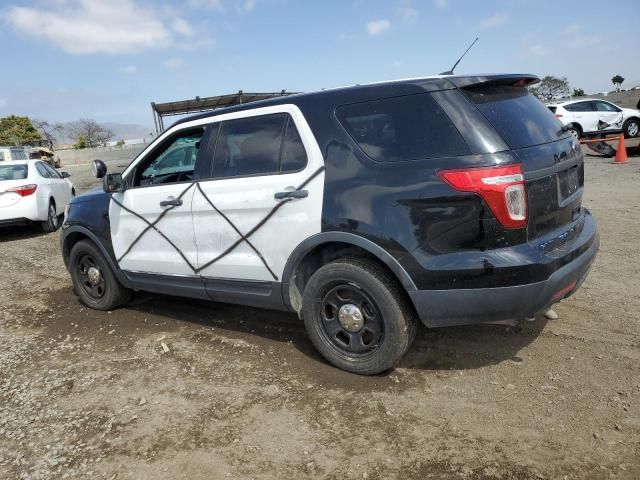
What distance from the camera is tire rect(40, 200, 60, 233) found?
9914 mm

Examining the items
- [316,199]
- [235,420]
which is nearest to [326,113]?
[316,199]

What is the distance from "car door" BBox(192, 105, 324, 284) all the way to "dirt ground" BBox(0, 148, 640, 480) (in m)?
0.73

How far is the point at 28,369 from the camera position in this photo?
13.0 ft

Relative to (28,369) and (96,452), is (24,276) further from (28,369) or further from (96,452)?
(96,452)

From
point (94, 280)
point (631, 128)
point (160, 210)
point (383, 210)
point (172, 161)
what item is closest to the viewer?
point (383, 210)

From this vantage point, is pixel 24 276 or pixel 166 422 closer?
pixel 166 422

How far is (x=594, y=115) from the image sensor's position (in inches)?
733

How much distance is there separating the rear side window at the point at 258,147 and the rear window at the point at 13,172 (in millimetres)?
7547

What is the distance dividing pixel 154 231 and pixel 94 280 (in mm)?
1289

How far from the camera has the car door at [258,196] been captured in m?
3.43

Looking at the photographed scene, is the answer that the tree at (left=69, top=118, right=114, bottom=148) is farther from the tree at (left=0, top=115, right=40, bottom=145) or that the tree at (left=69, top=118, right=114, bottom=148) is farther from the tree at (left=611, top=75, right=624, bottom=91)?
the tree at (left=611, top=75, right=624, bottom=91)

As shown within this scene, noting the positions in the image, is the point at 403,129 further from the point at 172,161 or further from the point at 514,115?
the point at 172,161

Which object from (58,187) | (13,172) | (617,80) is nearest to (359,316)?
(13,172)

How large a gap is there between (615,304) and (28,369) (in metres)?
4.78
